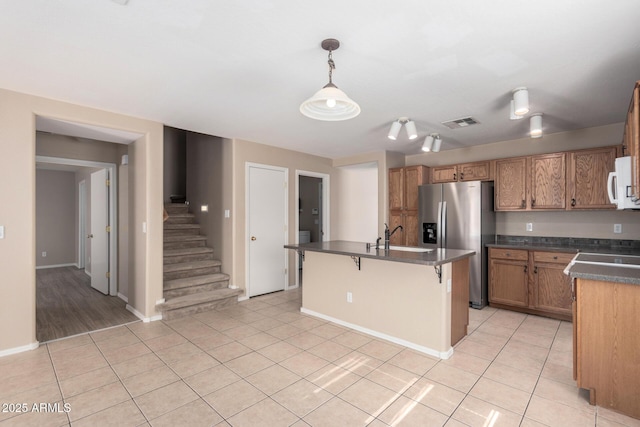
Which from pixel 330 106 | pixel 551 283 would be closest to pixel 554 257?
pixel 551 283

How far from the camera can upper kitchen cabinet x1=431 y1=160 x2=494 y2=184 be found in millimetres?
4637

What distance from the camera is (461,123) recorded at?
3832 millimetres

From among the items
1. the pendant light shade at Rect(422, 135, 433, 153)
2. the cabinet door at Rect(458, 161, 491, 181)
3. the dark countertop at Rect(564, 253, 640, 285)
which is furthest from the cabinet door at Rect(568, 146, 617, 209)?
the pendant light shade at Rect(422, 135, 433, 153)

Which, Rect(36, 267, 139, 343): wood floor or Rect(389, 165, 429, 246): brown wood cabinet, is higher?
Rect(389, 165, 429, 246): brown wood cabinet

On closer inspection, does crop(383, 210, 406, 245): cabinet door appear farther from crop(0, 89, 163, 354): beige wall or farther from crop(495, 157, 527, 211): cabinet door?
crop(0, 89, 163, 354): beige wall

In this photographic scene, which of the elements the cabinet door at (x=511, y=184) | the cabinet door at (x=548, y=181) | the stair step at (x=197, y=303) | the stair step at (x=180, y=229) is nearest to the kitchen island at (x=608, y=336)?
the cabinet door at (x=548, y=181)

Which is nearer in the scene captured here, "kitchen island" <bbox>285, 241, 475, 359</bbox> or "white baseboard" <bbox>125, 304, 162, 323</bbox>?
"kitchen island" <bbox>285, 241, 475, 359</bbox>

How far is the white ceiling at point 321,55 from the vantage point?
178 centimetres

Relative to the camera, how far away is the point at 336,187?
249 inches

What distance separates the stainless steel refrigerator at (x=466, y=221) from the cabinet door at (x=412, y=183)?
0.23 metres

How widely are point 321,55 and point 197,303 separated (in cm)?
342

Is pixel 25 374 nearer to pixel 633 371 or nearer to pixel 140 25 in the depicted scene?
pixel 140 25

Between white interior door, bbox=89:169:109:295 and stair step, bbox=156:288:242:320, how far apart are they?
1.81 meters

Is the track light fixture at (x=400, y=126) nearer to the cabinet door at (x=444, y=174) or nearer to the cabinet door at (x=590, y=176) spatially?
the cabinet door at (x=444, y=174)
